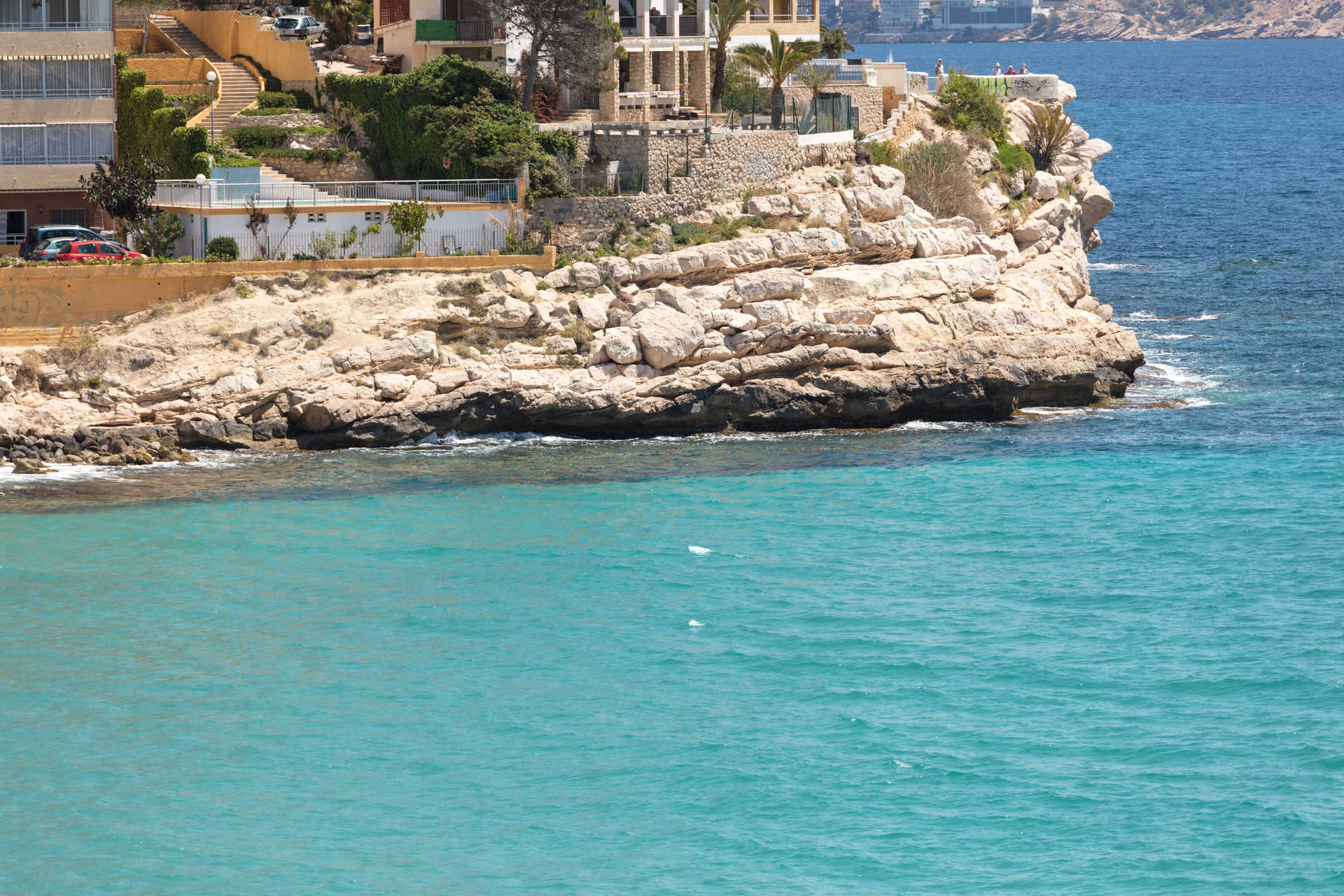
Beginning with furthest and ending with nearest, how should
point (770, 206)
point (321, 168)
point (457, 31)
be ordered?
point (457, 31), point (321, 168), point (770, 206)

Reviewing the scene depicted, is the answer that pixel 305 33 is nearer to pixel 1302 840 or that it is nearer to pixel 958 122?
pixel 958 122

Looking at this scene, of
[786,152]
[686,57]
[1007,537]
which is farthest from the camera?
[686,57]

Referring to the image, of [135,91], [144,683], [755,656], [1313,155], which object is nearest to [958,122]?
[135,91]

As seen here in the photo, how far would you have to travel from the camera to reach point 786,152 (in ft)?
207

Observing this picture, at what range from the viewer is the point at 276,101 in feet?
216

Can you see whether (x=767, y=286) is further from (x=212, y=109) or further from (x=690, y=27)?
(x=212, y=109)

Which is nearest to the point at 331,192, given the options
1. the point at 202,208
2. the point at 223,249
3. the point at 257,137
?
the point at 202,208

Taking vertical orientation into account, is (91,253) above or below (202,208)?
below

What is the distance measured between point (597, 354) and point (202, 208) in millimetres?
13580

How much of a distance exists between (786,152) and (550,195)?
9377 mm

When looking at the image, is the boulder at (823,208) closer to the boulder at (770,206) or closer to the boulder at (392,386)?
the boulder at (770,206)

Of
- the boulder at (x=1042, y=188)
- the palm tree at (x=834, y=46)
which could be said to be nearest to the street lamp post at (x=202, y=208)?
the palm tree at (x=834, y=46)

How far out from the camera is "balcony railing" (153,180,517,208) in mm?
56062

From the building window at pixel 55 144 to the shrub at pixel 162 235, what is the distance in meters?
4.68
